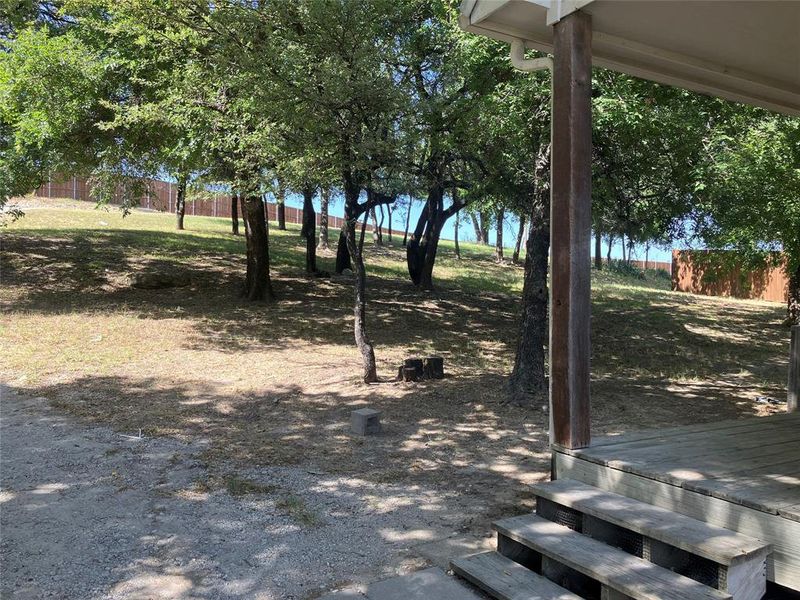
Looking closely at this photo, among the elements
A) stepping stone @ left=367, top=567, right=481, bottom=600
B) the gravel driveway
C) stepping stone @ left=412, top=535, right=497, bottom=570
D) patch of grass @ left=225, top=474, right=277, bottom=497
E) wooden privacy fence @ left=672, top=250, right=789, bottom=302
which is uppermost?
wooden privacy fence @ left=672, top=250, right=789, bottom=302

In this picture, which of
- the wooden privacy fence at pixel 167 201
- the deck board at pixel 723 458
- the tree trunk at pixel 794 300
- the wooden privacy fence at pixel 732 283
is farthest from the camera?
the wooden privacy fence at pixel 167 201

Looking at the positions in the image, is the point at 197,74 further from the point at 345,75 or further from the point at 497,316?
the point at 497,316

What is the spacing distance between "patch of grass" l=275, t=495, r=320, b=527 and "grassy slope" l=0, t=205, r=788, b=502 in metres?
0.75

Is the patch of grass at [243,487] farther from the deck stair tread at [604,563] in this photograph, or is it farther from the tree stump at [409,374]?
the tree stump at [409,374]

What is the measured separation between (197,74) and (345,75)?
128 inches

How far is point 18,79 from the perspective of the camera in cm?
916

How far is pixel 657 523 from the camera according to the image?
8.77 feet

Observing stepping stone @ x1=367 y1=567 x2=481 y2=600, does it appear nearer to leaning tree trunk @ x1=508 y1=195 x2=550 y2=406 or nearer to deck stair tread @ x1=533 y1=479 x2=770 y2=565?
deck stair tread @ x1=533 y1=479 x2=770 y2=565

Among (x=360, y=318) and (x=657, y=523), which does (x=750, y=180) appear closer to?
(x=360, y=318)

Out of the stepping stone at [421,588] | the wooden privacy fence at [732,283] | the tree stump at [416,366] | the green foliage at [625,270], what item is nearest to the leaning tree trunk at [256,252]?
the tree stump at [416,366]

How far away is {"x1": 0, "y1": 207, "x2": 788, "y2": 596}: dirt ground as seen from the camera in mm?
5141

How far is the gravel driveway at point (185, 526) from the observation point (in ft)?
10.0

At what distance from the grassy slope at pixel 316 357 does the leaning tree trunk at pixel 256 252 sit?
1.40 feet

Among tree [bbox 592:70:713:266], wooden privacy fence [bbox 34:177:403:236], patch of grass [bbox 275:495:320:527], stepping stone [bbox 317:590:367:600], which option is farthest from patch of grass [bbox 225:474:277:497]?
wooden privacy fence [bbox 34:177:403:236]
